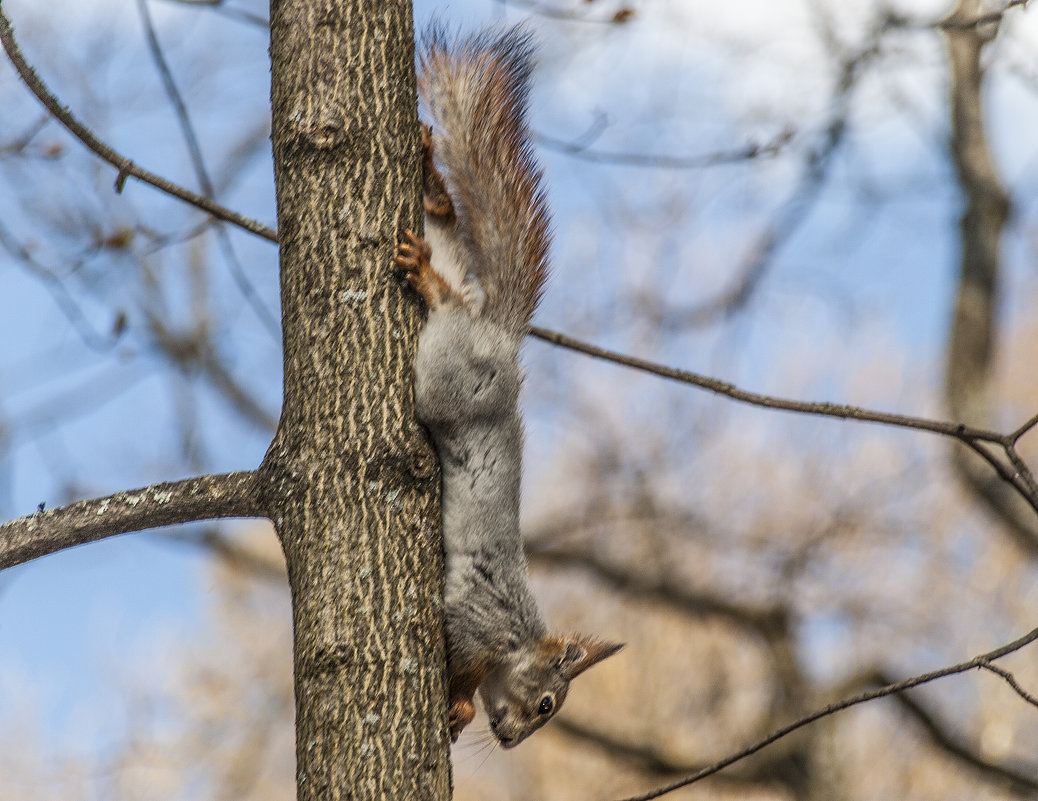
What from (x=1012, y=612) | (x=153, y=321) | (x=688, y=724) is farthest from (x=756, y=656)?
(x=153, y=321)

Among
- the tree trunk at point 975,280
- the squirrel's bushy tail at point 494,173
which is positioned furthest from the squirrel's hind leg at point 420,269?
the tree trunk at point 975,280

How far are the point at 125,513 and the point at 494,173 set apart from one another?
122 cm

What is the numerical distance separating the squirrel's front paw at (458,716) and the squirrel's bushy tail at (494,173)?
101 cm

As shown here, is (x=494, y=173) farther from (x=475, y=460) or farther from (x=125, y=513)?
(x=125, y=513)

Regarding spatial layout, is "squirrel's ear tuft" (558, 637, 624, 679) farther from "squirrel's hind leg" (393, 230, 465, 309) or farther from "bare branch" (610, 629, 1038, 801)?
"squirrel's hind leg" (393, 230, 465, 309)

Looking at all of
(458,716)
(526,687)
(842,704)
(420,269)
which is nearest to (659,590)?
(526,687)

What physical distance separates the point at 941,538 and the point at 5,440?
8414 millimetres

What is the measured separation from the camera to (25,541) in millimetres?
2143

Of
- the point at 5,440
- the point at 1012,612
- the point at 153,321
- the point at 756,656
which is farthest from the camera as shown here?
the point at 1012,612

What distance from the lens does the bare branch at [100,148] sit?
237 centimetres

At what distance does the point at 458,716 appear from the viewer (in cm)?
274

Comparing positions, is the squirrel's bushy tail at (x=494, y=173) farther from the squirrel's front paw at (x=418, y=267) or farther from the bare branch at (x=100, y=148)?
the bare branch at (x=100, y=148)

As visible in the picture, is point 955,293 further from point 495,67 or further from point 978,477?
point 495,67

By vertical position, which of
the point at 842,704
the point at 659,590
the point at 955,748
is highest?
the point at 842,704
